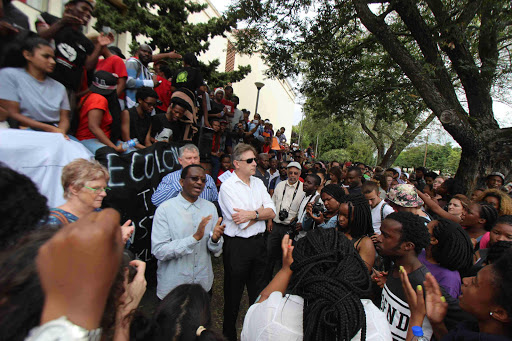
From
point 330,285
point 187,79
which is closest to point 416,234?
point 330,285

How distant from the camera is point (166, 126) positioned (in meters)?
4.88

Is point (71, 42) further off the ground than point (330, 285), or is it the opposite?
point (71, 42)

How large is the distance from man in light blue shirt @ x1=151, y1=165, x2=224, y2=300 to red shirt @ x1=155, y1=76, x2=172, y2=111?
11.0ft

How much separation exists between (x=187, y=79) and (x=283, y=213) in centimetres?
331

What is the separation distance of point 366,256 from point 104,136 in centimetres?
315

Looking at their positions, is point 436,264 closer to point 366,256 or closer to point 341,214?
point 366,256

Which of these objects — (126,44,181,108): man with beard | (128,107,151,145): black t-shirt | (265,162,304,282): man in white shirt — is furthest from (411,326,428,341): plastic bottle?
(126,44,181,108): man with beard

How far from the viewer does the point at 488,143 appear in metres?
7.20

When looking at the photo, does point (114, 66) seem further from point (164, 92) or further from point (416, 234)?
point (416, 234)

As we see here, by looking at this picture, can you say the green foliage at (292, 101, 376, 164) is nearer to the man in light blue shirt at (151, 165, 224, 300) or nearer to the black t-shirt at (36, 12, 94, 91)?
the black t-shirt at (36, 12, 94, 91)

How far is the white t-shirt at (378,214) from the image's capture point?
3.67m

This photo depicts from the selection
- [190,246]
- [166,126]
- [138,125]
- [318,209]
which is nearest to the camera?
[190,246]

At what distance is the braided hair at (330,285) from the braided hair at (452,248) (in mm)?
1152

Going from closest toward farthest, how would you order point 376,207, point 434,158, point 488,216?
point 488,216 → point 376,207 → point 434,158
